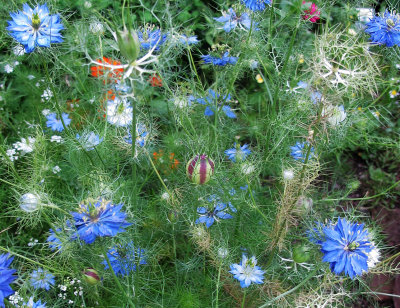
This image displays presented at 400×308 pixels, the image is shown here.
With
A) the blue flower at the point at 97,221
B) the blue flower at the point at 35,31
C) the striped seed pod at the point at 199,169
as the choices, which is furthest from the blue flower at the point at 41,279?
the blue flower at the point at 35,31

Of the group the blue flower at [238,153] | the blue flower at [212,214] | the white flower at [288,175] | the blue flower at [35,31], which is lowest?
the blue flower at [212,214]

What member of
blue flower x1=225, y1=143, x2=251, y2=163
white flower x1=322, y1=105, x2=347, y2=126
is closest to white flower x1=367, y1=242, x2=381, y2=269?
white flower x1=322, y1=105, x2=347, y2=126

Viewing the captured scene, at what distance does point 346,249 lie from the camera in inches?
46.8

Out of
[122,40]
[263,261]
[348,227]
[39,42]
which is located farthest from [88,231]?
[263,261]

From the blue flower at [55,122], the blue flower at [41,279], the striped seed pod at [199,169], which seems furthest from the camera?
the blue flower at [55,122]

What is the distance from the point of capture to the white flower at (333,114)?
3.81 feet

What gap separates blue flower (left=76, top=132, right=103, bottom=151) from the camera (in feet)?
5.00

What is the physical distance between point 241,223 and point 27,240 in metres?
0.98

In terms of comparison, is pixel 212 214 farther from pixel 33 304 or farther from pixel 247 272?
pixel 33 304

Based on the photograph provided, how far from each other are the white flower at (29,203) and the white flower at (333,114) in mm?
850

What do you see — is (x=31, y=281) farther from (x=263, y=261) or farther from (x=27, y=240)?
→ (x=263, y=261)

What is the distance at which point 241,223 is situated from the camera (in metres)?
1.65

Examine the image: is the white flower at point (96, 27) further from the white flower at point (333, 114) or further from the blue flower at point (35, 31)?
the white flower at point (333, 114)

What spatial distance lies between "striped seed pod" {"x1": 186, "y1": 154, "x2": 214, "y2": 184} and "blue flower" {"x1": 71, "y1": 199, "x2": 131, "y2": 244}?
23 cm
